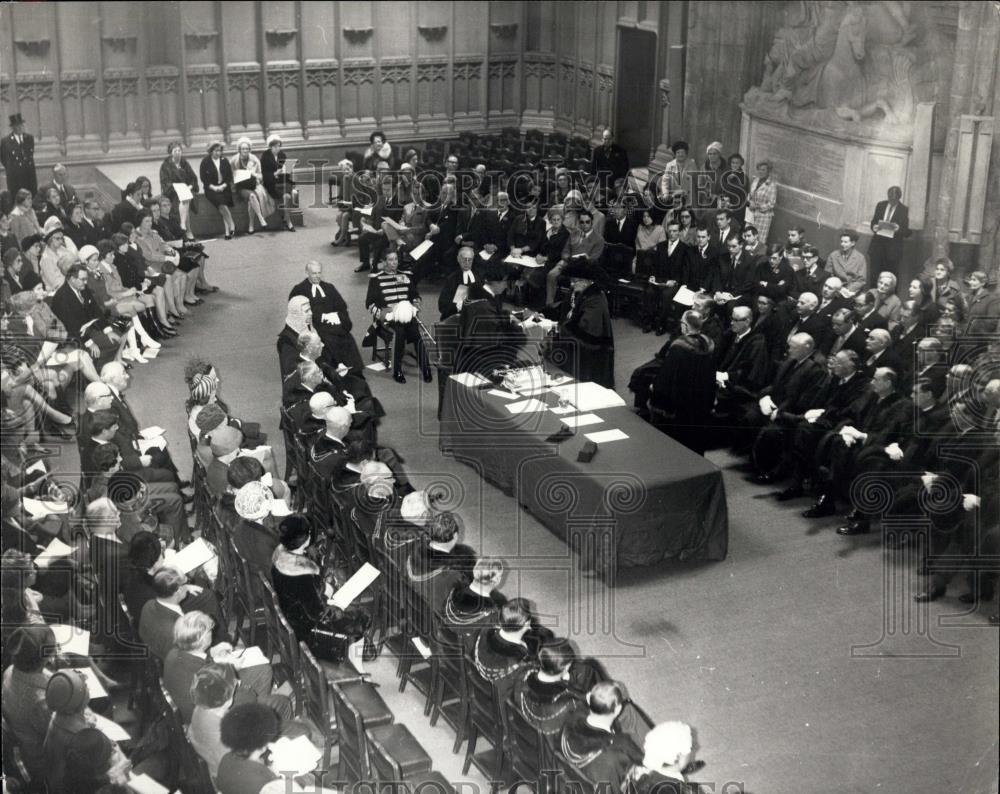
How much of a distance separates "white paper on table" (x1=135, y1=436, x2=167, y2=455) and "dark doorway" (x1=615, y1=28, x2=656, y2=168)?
13.7m

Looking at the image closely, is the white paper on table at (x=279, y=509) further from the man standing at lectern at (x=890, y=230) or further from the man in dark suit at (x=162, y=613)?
the man standing at lectern at (x=890, y=230)

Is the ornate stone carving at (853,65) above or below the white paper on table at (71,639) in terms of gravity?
above

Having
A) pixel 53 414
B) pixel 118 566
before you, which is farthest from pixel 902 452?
pixel 53 414

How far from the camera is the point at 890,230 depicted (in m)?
15.5

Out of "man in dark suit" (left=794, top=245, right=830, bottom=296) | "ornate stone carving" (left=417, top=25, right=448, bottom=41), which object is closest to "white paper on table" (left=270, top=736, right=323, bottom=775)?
"man in dark suit" (left=794, top=245, right=830, bottom=296)

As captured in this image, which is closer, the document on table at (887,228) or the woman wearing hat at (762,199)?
the document on table at (887,228)

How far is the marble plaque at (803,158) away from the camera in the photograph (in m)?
17.1

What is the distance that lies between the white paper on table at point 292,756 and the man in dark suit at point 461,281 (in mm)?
7526

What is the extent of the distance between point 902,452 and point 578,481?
2.69 m

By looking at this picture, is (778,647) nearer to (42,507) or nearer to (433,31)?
(42,507)

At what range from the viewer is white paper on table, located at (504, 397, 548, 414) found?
10.8 meters

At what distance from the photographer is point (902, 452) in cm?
1022

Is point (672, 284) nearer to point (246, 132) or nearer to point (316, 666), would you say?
point (316, 666)

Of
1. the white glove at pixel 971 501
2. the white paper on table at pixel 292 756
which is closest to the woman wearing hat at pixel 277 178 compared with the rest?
the white glove at pixel 971 501
